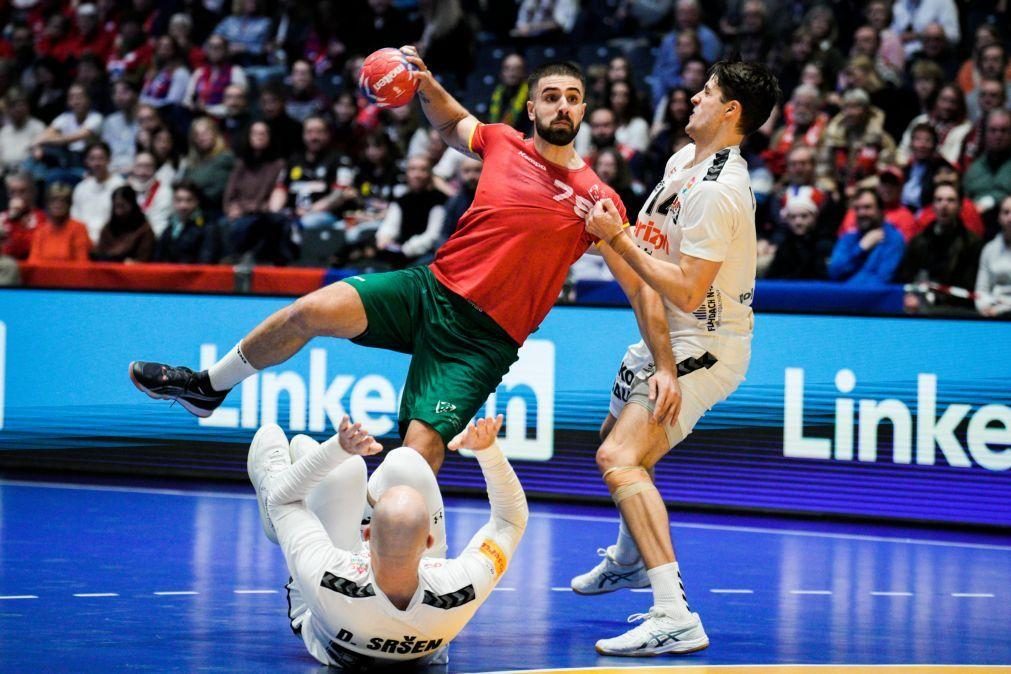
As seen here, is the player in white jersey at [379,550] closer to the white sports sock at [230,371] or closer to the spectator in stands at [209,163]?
the white sports sock at [230,371]

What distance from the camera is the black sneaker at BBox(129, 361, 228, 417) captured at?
22.1 feet

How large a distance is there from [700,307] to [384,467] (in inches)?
61.9

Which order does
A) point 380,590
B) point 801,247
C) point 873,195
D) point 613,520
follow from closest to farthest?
point 380,590
point 613,520
point 801,247
point 873,195

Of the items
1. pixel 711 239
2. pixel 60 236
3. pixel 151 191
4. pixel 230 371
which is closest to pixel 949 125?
pixel 711 239

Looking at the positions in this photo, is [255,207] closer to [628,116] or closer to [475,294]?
[628,116]

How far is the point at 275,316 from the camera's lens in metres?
6.54

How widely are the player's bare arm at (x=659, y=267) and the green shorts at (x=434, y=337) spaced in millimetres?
789

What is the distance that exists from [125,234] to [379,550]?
8.27 metres

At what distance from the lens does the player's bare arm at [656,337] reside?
20.4 feet

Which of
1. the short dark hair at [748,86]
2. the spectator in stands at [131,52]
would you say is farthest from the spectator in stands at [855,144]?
the spectator in stands at [131,52]

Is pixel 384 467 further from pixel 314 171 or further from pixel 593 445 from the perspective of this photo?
pixel 314 171

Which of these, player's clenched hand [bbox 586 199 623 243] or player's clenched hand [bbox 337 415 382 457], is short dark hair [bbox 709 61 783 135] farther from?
player's clenched hand [bbox 337 415 382 457]

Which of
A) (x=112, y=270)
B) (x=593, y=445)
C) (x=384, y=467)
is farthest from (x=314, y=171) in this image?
(x=384, y=467)

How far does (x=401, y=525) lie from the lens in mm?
5086
